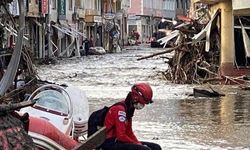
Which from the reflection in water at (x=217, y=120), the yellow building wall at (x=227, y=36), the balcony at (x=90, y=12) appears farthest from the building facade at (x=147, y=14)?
the reflection in water at (x=217, y=120)

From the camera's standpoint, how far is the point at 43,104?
28.9 ft

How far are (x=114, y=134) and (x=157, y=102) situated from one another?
1157cm

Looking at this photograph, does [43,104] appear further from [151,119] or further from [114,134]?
[151,119]

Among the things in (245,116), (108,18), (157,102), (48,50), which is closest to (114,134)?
(245,116)

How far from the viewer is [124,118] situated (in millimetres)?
7223

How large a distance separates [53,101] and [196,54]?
1711 cm

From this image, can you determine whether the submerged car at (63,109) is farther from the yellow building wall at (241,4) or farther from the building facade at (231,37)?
the building facade at (231,37)

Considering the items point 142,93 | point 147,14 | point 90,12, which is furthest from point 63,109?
point 147,14

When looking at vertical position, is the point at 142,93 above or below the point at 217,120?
above

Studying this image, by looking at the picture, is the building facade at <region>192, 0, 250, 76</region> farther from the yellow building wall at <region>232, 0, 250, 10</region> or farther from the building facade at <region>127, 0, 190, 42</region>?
the building facade at <region>127, 0, 190, 42</region>

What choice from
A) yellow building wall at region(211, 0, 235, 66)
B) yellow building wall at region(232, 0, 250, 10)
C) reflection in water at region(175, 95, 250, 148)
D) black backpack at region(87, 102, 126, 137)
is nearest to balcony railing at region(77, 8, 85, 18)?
yellow building wall at region(211, 0, 235, 66)

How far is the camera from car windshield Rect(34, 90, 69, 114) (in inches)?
346

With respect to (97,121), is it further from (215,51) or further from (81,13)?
(81,13)

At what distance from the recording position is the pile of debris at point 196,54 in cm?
2516
